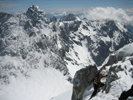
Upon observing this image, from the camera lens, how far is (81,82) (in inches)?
840

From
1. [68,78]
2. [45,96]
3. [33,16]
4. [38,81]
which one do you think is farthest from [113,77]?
[33,16]

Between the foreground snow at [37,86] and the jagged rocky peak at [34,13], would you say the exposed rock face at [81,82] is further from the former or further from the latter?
the jagged rocky peak at [34,13]

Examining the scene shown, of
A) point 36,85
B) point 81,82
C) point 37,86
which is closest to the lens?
point 81,82

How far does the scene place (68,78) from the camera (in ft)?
327

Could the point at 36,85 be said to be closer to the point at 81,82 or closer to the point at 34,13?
the point at 81,82

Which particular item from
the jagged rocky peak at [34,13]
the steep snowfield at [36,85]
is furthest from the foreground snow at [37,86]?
the jagged rocky peak at [34,13]

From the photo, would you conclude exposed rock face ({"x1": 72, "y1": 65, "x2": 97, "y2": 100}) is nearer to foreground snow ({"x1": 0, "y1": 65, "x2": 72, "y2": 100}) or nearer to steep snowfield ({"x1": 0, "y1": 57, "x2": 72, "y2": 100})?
steep snowfield ({"x1": 0, "y1": 57, "x2": 72, "y2": 100})

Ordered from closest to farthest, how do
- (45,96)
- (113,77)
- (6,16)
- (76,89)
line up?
(113,77) < (76,89) < (45,96) < (6,16)

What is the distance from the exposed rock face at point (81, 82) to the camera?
1984 centimetres

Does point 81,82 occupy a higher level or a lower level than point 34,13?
lower

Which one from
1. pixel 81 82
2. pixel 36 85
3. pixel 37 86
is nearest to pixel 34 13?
pixel 36 85

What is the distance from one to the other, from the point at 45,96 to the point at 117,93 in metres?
72.6

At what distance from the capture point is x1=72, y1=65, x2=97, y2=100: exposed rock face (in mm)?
19844

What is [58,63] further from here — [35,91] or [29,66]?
[35,91]
